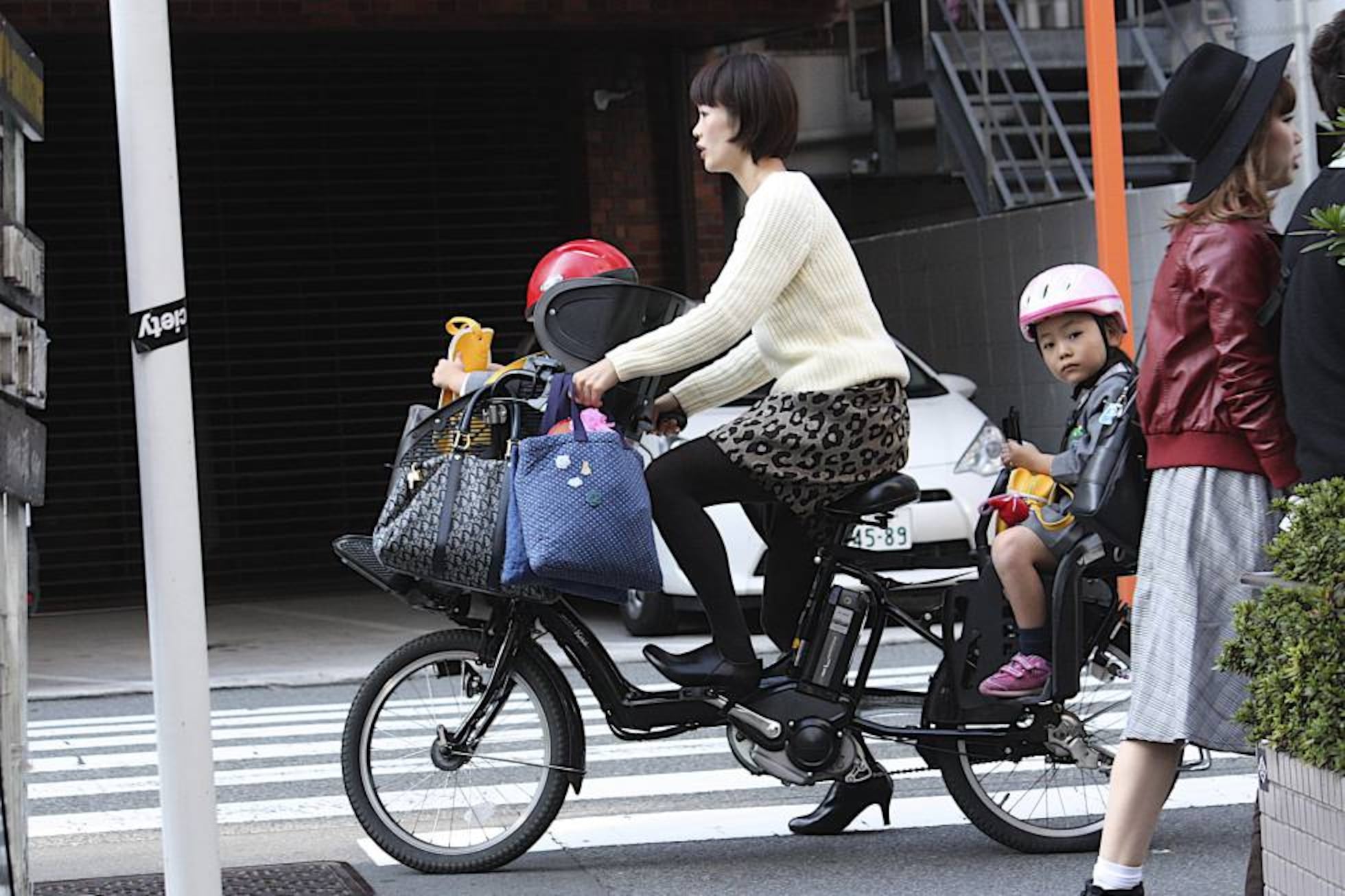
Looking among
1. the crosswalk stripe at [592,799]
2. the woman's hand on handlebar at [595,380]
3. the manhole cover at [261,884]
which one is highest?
the woman's hand on handlebar at [595,380]

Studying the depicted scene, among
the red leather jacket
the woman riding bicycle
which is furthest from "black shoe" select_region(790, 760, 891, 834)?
the red leather jacket

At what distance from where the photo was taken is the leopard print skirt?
17.4ft

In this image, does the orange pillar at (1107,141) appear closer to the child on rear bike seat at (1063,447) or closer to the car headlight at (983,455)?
the car headlight at (983,455)

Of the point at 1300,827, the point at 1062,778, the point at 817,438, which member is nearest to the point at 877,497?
the point at 817,438

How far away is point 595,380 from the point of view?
513cm

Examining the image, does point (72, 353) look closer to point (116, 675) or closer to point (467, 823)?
point (116, 675)

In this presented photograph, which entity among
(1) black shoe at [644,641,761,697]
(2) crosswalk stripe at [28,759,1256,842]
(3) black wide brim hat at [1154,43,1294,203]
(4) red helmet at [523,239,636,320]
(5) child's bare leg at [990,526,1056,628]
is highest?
(3) black wide brim hat at [1154,43,1294,203]

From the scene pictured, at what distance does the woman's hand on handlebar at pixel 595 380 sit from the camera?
5129 millimetres

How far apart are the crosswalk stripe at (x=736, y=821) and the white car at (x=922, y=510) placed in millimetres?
3439

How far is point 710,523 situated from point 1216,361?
1.49 metres

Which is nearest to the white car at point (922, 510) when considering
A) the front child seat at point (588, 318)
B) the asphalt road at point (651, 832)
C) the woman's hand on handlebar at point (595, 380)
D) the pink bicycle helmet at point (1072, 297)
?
the asphalt road at point (651, 832)

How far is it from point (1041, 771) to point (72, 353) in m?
12.6

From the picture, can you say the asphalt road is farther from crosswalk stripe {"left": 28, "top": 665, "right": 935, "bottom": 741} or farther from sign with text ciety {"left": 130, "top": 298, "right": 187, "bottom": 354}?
sign with text ciety {"left": 130, "top": 298, "right": 187, "bottom": 354}

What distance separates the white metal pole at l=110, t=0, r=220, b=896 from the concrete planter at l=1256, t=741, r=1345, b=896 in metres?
2.00
